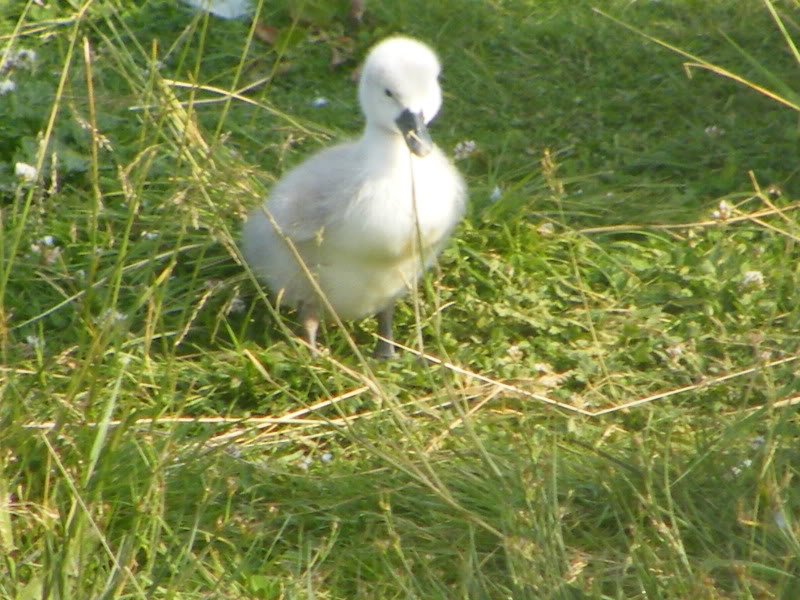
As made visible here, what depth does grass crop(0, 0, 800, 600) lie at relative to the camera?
2.62 m

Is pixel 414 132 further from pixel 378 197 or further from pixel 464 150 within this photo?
pixel 464 150

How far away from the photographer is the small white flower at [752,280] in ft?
13.1

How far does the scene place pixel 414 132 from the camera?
11.6ft

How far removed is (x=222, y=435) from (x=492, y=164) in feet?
5.69

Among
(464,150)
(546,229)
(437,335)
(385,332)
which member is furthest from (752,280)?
(437,335)

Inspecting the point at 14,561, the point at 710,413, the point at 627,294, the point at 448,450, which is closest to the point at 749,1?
the point at 627,294

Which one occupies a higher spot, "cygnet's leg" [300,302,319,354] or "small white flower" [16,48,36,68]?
"small white flower" [16,48,36,68]

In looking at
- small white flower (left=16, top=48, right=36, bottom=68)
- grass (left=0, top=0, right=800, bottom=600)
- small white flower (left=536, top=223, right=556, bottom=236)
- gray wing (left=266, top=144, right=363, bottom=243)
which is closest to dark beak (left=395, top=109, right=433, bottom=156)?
gray wing (left=266, top=144, right=363, bottom=243)

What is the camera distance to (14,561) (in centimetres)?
268

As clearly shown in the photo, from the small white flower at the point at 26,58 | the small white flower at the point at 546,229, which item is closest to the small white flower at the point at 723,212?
the small white flower at the point at 546,229

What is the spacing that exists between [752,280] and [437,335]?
5.50 feet

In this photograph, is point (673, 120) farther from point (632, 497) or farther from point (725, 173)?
point (632, 497)

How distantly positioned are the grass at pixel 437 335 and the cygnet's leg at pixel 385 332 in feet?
0.28

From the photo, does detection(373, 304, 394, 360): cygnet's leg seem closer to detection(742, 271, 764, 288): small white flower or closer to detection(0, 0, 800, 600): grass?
detection(0, 0, 800, 600): grass
